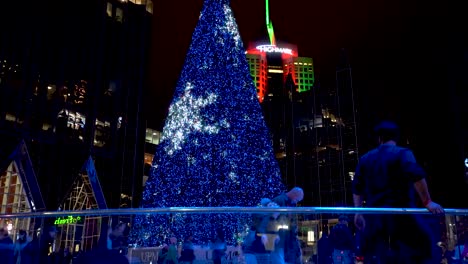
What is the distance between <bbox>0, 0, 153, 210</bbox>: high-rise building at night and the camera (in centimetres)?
2973

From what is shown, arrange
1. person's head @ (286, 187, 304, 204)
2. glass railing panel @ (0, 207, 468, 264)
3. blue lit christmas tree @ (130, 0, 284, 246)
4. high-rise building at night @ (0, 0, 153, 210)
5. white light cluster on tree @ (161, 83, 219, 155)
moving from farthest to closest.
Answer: high-rise building at night @ (0, 0, 153, 210), white light cluster on tree @ (161, 83, 219, 155), blue lit christmas tree @ (130, 0, 284, 246), person's head @ (286, 187, 304, 204), glass railing panel @ (0, 207, 468, 264)

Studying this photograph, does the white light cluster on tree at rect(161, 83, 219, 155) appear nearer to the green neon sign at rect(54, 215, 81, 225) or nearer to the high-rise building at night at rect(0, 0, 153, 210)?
the green neon sign at rect(54, 215, 81, 225)

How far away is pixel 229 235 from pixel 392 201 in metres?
1.71

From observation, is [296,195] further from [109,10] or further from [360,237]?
[109,10]

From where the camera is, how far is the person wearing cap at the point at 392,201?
375 centimetres

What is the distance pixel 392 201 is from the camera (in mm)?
3984

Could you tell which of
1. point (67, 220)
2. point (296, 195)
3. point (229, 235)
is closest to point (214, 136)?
→ point (296, 195)

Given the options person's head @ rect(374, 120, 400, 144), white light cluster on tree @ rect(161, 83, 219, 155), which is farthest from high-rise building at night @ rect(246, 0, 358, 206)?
person's head @ rect(374, 120, 400, 144)

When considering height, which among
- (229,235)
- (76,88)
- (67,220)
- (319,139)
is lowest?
(229,235)

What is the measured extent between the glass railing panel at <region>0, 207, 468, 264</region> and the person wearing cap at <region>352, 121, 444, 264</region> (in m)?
0.24

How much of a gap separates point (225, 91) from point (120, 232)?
44.5 feet

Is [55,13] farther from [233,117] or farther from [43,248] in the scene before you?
[43,248]

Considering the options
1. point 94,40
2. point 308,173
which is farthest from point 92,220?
point 308,173

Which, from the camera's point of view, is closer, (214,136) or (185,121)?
(214,136)
